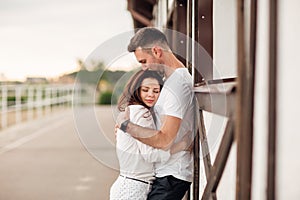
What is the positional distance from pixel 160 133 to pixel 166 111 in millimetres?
86

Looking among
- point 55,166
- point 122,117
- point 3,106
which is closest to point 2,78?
point 3,106

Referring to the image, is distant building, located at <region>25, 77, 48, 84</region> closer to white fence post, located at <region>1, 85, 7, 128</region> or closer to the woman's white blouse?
white fence post, located at <region>1, 85, 7, 128</region>

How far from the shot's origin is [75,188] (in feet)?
15.2

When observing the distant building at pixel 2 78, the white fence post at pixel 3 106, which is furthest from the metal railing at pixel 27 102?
the distant building at pixel 2 78

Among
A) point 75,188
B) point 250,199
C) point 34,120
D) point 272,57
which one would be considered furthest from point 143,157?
point 34,120

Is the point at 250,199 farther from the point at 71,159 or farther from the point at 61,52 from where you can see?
the point at 61,52

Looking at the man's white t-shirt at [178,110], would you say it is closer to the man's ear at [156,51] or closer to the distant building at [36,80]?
the man's ear at [156,51]

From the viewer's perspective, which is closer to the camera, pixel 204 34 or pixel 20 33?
pixel 204 34

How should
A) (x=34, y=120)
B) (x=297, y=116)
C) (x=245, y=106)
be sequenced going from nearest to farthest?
(x=297, y=116) < (x=245, y=106) < (x=34, y=120)

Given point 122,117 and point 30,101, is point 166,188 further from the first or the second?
point 30,101

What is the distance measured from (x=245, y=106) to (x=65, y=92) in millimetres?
14536

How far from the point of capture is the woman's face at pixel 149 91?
229cm

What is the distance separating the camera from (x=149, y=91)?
2.32m

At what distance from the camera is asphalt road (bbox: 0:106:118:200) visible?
437 centimetres
